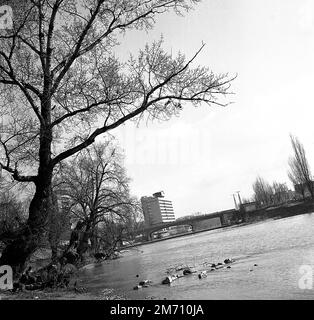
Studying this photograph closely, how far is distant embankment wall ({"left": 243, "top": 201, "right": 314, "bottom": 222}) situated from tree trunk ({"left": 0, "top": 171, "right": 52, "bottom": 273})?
2515 inches

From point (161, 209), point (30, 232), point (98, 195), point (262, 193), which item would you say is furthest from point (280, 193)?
point (30, 232)

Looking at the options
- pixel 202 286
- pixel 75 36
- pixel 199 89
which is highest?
pixel 75 36

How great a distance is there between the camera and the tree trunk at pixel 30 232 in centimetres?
1236

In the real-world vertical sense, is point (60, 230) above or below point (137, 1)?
below

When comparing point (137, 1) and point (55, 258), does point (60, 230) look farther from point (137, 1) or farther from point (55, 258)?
point (137, 1)

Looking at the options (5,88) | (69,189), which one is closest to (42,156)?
(5,88)

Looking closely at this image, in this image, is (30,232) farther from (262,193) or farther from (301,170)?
(262,193)

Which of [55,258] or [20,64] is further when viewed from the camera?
[55,258]

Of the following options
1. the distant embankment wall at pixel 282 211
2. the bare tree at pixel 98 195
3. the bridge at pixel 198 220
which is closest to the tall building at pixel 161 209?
the bridge at pixel 198 220

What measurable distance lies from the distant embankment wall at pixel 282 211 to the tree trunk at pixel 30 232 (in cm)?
6389

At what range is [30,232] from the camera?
1236 cm

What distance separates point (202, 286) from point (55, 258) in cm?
973

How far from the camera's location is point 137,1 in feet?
44.5
